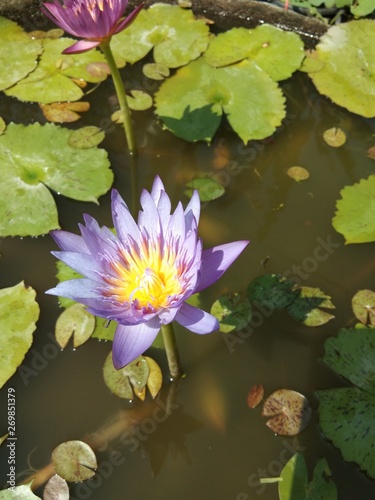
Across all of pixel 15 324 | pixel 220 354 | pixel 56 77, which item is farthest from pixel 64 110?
pixel 220 354

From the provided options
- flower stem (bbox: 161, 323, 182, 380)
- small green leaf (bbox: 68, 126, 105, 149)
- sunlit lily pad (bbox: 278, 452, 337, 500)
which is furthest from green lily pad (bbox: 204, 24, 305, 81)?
sunlit lily pad (bbox: 278, 452, 337, 500)

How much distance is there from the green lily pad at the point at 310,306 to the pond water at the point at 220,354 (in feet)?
0.19

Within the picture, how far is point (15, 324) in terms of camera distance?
7.06 feet

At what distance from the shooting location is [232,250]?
62.7 inches

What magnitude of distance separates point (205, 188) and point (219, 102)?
575 mm

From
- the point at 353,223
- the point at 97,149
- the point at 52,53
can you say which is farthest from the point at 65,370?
the point at 52,53

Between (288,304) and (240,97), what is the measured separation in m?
1.32

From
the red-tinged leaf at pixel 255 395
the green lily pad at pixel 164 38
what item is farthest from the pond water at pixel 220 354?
the green lily pad at pixel 164 38

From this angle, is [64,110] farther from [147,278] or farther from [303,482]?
[303,482]

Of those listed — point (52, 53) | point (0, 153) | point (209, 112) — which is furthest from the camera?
point (52, 53)

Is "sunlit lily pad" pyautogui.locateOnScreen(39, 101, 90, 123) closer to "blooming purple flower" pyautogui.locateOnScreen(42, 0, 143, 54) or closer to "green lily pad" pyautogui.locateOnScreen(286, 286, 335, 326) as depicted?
"blooming purple flower" pyautogui.locateOnScreen(42, 0, 143, 54)

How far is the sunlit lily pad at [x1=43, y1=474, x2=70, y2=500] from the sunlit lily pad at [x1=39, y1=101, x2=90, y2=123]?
76.4 inches

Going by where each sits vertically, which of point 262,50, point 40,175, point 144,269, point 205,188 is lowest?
point 205,188

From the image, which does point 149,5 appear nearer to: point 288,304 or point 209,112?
point 209,112
